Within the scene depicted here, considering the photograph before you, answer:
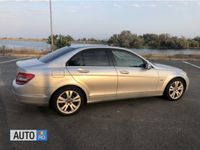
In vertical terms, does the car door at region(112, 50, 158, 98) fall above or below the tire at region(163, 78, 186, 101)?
above

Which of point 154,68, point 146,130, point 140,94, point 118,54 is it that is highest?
point 118,54

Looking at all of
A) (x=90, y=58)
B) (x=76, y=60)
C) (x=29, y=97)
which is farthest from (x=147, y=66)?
(x=29, y=97)

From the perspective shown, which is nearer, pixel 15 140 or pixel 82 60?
pixel 15 140

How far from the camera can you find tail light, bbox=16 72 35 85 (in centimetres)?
456

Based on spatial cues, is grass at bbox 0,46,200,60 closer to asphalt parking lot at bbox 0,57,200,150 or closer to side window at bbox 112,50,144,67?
asphalt parking lot at bbox 0,57,200,150

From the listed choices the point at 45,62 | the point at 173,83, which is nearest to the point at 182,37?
the point at 173,83

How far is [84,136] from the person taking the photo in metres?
3.90

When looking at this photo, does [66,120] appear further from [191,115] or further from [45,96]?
[191,115]

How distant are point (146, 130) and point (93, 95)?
57.1 inches

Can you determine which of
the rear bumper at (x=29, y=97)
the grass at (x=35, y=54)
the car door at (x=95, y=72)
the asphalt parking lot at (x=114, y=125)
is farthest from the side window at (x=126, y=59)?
the grass at (x=35, y=54)

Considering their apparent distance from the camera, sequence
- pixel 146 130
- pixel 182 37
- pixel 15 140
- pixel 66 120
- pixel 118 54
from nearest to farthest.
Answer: pixel 15 140
pixel 146 130
pixel 66 120
pixel 118 54
pixel 182 37

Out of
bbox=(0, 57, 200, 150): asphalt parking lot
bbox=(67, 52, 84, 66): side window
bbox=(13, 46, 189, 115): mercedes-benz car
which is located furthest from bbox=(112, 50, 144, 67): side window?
bbox=(0, 57, 200, 150): asphalt parking lot

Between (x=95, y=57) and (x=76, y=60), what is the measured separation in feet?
1.49

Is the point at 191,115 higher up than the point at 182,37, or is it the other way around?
the point at 182,37
